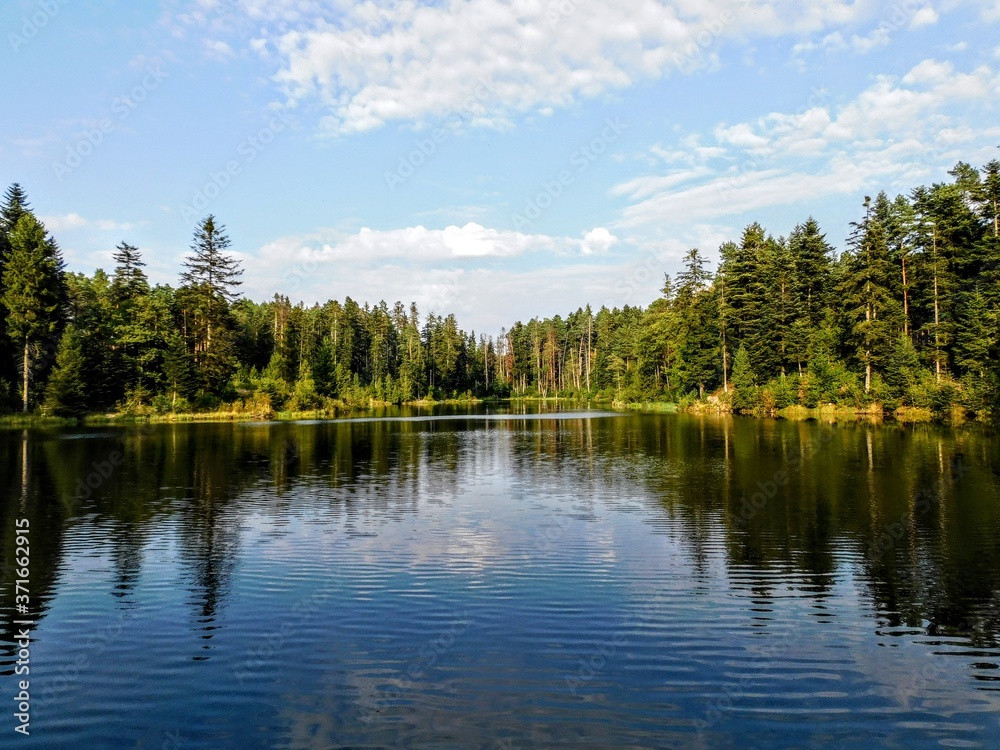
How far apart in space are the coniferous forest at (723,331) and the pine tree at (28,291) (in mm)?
182

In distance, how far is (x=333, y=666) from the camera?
971 cm

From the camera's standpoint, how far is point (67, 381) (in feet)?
201

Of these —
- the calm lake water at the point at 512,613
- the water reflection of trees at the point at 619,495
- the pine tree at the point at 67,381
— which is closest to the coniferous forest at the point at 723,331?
the pine tree at the point at 67,381

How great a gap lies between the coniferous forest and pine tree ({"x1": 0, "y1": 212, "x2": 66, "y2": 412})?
0.18 meters

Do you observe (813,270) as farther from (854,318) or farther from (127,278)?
(127,278)

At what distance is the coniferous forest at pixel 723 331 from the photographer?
58.1 meters

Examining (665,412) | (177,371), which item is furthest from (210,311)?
(665,412)

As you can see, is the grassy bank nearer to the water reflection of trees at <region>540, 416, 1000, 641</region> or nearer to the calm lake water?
the calm lake water

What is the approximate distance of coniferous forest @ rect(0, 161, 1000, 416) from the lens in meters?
58.1

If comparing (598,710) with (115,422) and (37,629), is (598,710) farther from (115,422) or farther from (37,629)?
(115,422)

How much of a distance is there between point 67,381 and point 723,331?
78.9 meters

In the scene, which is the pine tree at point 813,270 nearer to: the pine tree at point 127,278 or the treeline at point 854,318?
the treeline at point 854,318

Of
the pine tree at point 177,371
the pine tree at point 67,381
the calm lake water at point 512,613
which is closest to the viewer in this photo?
the calm lake water at point 512,613

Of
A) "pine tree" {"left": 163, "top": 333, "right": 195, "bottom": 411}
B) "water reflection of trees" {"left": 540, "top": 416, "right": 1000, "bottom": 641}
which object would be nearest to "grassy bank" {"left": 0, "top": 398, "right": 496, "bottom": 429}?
"pine tree" {"left": 163, "top": 333, "right": 195, "bottom": 411}
